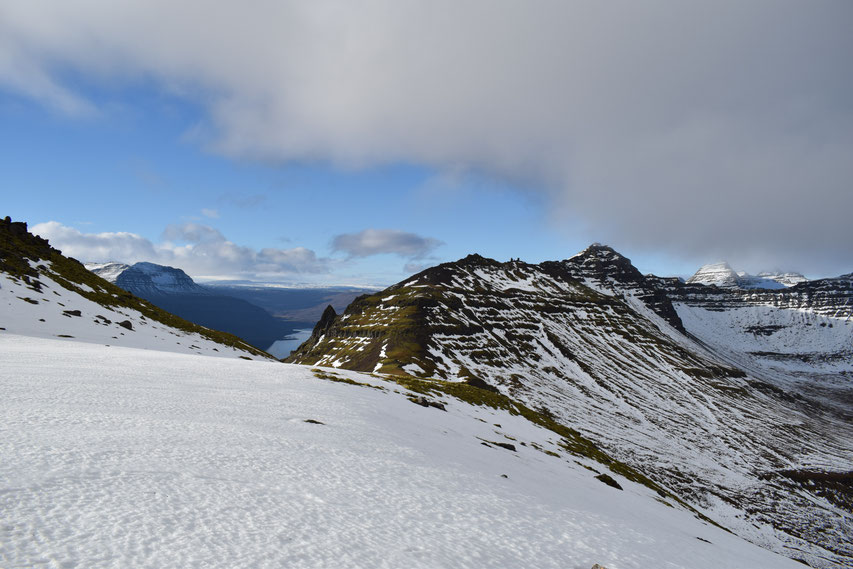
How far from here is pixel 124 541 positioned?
7.27m

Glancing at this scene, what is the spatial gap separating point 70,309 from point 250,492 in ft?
245

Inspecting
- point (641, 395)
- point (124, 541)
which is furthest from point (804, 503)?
point (124, 541)

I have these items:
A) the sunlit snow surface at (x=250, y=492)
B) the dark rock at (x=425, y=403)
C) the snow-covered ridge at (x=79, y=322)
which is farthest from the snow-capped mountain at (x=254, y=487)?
the snow-covered ridge at (x=79, y=322)

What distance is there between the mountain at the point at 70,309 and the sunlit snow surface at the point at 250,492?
3485 cm

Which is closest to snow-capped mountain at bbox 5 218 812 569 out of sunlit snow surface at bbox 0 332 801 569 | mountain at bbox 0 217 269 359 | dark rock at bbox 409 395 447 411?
sunlit snow surface at bbox 0 332 801 569

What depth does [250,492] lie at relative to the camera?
10.9m

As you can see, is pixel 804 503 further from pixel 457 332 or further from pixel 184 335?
pixel 184 335

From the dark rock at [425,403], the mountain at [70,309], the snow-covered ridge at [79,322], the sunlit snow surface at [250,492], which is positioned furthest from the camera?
the mountain at [70,309]

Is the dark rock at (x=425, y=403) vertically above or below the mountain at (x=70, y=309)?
below

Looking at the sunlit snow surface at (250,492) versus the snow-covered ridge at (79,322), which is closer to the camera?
the sunlit snow surface at (250,492)

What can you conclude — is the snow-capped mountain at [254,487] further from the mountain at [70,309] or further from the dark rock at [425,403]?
the mountain at [70,309]

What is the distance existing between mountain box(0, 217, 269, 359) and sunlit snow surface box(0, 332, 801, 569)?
34.9 meters

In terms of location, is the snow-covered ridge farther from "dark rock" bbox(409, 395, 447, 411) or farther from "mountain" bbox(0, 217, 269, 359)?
"dark rock" bbox(409, 395, 447, 411)

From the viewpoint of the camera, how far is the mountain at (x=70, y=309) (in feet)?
171
